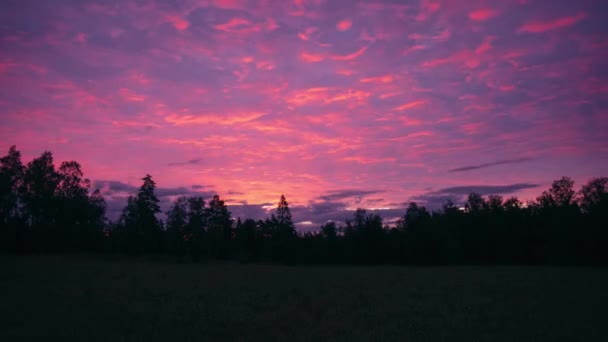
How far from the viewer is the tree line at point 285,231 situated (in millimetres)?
64875

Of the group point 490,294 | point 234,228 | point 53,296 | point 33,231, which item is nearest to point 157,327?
point 53,296

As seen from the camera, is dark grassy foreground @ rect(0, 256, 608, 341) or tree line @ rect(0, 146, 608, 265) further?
tree line @ rect(0, 146, 608, 265)

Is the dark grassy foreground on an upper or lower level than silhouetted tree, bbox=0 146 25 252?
lower

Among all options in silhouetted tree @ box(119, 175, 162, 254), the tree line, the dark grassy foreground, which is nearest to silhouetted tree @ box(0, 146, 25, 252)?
the tree line

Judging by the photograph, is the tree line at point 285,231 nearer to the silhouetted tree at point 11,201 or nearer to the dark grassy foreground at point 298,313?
the silhouetted tree at point 11,201

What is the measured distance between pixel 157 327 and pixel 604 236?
70.5 metres

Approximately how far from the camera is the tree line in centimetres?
6488

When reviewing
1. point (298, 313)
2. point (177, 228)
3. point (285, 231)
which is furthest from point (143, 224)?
point (298, 313)

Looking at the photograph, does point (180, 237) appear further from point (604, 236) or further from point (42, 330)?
point (604, 236)

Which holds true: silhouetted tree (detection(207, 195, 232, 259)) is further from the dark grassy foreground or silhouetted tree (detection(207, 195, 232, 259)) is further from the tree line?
the dark grassy foreground

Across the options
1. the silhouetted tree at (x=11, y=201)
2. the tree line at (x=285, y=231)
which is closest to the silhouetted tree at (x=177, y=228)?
the tree line at (x=285, y=231)

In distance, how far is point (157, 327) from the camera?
1400cm

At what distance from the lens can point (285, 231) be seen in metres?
95.4

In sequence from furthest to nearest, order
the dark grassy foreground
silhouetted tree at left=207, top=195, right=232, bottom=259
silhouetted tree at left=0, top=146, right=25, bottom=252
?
silhouetted tree at left=207, top=195, right=232, bottom=259
silhouetted tree at left=0, top=146, right=25, bottom=252
the dark grassy foreground
